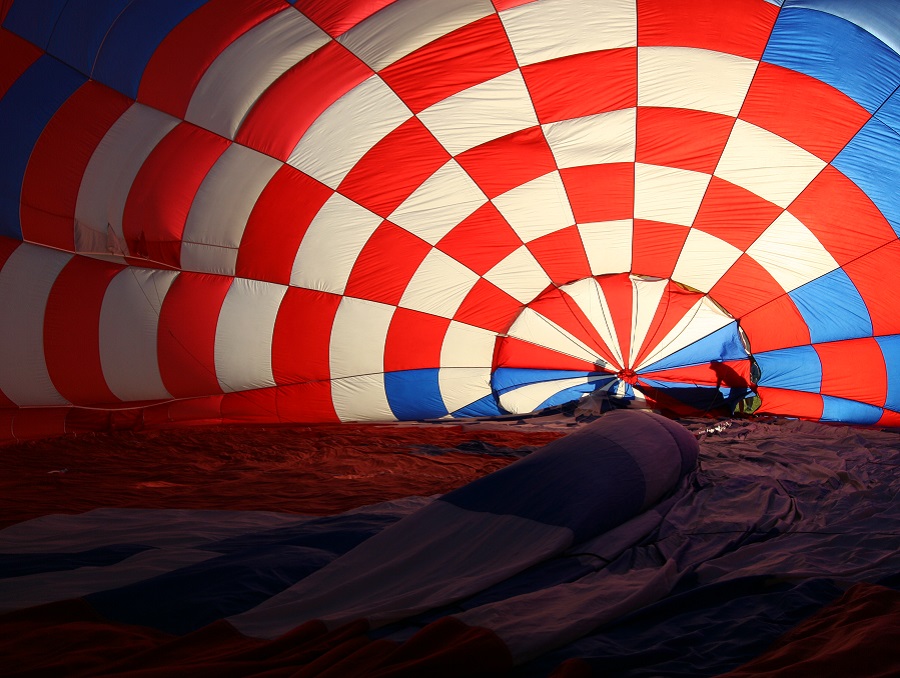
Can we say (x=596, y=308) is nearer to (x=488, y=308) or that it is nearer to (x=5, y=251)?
(x=488, y=308)

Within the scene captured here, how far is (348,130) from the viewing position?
3.92 m

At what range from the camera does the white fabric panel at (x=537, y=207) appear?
4.36 metres

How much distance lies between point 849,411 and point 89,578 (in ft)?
14.5

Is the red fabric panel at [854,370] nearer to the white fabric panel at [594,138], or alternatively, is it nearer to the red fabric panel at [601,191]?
the red fabric panel at [601,191]

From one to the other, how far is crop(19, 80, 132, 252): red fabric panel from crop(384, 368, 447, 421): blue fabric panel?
2.01 m

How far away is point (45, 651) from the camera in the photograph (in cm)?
112

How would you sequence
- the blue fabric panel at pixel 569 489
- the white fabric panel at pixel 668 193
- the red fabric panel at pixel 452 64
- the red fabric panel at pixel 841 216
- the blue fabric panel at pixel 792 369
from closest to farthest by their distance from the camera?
1. the blue fabric panel at pixel 569 489
2. the red fabric panel at pixel 452 64
3. the red fabric panel at pixel 841 216
4. the white fabric panel at pixel 668 193
5. the blue fabric panel at pixel 792 369

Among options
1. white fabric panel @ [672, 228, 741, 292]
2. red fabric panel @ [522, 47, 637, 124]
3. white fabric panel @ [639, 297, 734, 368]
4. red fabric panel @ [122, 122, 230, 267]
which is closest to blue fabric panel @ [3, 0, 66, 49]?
red fabric panel @ [122, 122, 230, 267]

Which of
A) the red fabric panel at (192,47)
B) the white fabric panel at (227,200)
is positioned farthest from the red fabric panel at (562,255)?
the red fabric panel at (192,47)

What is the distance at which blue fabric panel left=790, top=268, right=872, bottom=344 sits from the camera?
14.4ft

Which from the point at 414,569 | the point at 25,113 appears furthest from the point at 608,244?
the point at 414,569

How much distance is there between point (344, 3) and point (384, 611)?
275cm

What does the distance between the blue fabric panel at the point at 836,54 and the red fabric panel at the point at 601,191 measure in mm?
1011

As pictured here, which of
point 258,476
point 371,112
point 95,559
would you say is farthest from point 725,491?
point 371,112
